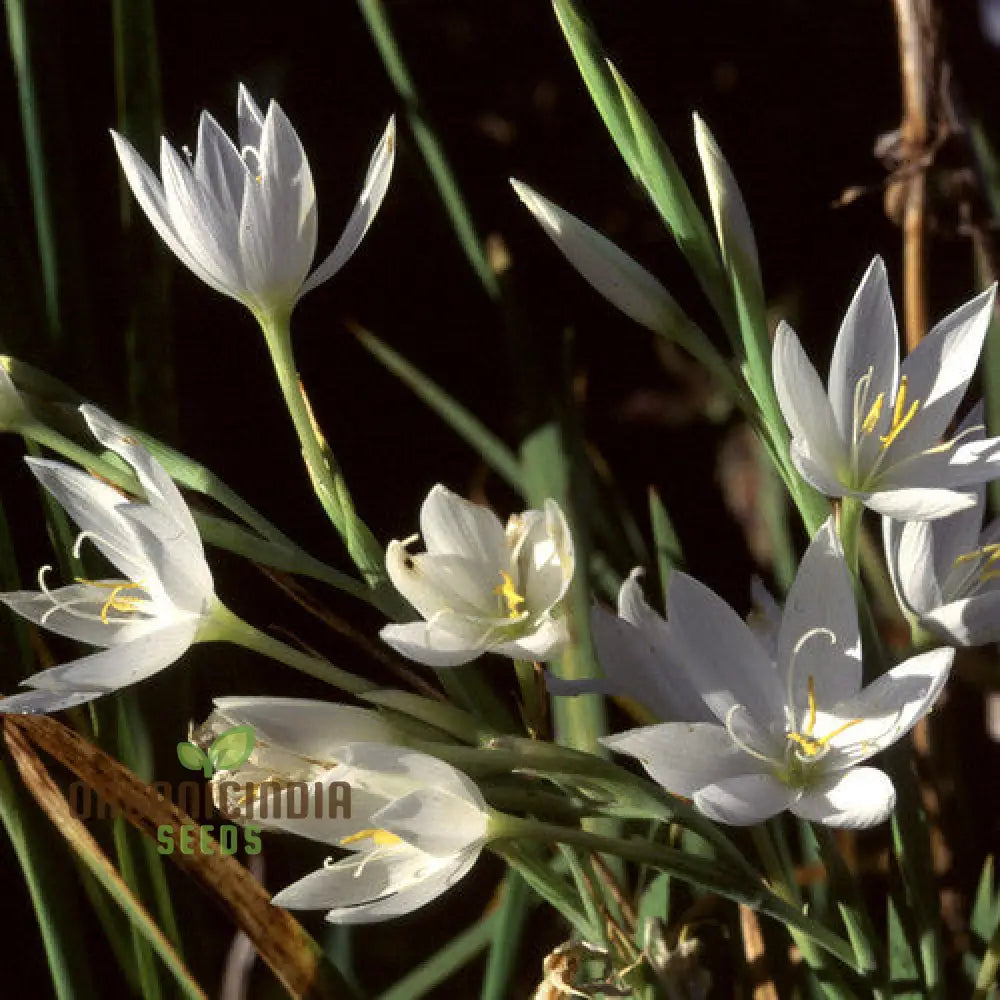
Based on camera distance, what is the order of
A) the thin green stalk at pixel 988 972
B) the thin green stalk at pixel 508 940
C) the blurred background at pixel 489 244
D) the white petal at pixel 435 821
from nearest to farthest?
the white petal at pixel 435 821
the thin green stalk at pixel 988 972
the thin green stalk at pixel 508 940
the blurred background at pixel 489 244

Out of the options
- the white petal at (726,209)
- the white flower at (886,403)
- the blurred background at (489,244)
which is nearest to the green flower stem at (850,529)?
the white flower at (886,403)

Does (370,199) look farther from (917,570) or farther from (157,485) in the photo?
(917,570)

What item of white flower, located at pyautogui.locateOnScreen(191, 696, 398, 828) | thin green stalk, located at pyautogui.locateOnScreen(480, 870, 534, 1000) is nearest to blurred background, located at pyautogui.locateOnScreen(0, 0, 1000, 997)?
thin green stalk, located at pyautogui.locateOnScreen(480, 870, 534, 1000)

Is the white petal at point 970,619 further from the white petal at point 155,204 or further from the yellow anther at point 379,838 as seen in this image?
the white petal at point 155,204

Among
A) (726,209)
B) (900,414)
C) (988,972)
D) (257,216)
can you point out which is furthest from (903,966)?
(257,216)

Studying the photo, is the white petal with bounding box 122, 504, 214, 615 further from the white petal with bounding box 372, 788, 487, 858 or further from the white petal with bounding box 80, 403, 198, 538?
the white petal with bounding box 372, 788, 487, 858

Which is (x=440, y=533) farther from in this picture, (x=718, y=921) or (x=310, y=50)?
(x=310, y=50)
